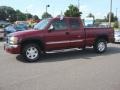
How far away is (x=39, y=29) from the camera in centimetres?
1162

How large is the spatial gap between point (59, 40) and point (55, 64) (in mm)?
1781

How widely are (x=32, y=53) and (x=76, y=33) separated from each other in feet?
8.20

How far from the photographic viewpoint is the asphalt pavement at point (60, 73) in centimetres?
717

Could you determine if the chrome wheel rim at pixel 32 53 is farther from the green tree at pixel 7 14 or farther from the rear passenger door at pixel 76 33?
the green tree at pixel 7 14

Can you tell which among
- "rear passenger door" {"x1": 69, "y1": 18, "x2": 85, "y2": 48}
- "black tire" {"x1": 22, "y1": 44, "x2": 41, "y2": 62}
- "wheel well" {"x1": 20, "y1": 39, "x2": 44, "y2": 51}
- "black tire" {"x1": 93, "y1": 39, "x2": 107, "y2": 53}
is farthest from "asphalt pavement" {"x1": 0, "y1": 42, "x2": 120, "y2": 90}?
"black tire" {"x1": 93, "y1": 39, "x2": 107, "y2": 53}

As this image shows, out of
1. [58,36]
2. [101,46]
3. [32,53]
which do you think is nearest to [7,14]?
[101,46]

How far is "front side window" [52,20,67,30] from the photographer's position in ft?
38.9

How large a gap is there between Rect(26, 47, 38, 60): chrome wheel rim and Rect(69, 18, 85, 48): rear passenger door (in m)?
1.94

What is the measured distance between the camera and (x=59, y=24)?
39.5ft

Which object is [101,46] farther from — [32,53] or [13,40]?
[13,40]

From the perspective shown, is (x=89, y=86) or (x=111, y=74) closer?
(x=89, y=86)

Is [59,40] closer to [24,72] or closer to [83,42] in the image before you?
[83,42]

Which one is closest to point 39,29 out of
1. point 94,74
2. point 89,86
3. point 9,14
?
point 94,74

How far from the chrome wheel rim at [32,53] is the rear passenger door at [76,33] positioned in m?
1.94
